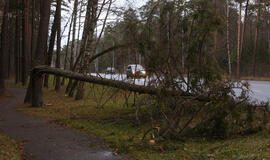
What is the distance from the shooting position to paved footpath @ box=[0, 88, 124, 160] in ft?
22.2

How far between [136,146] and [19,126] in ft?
15.7

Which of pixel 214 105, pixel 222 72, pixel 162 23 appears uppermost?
pixel 162 23

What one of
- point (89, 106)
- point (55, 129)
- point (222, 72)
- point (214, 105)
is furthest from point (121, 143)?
point (89, 106)

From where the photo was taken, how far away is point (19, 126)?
33.8ft

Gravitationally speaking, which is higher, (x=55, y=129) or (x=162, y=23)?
(x=162, y=23)

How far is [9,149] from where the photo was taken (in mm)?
6871

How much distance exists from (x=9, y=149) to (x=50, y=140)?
150cm

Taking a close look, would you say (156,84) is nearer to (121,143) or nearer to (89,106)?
(121,143)

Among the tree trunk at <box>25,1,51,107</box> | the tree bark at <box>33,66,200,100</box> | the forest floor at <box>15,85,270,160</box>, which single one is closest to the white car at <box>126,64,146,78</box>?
the tree bark at <box>33,66,200,100</box>

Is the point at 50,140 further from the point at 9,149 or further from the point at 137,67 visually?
the point at 137,67

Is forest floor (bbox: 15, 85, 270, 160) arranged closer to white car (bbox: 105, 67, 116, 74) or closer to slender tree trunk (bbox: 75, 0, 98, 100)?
white car (bbox: 105, 67, 116, 74)

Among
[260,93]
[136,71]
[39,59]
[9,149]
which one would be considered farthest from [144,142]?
[260,93]

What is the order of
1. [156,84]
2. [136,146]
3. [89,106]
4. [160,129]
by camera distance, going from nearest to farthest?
[136,146], [160,129], [156,84], [89,106]

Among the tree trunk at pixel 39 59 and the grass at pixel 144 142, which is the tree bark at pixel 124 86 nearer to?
the grass at pixel 144 142
